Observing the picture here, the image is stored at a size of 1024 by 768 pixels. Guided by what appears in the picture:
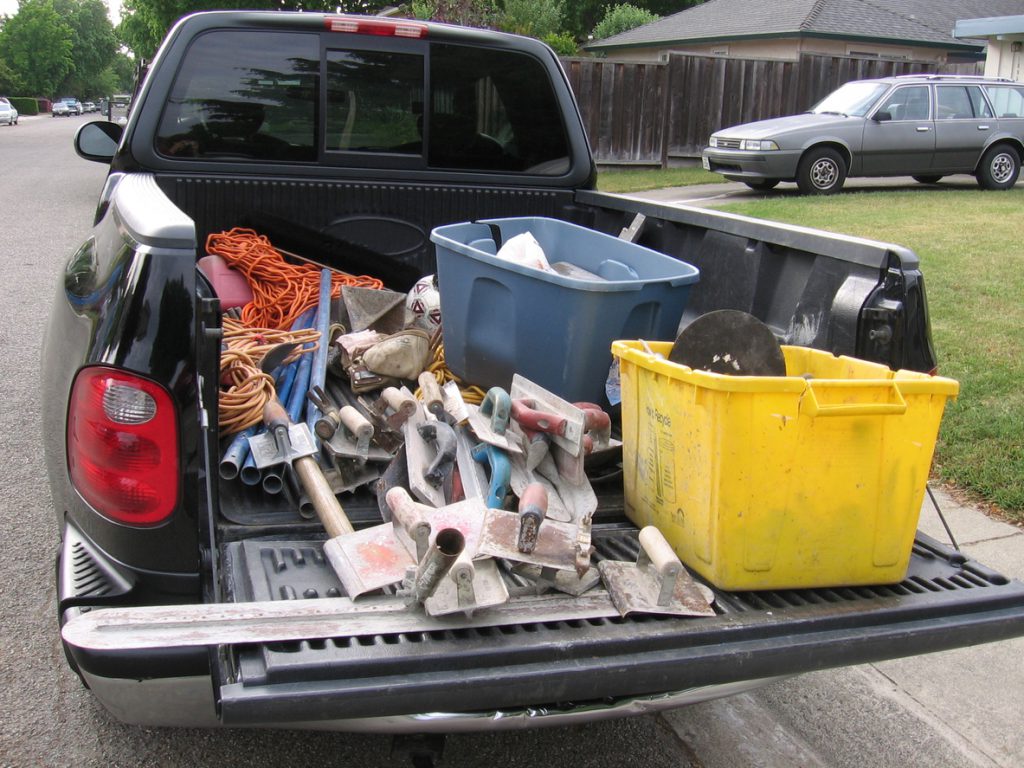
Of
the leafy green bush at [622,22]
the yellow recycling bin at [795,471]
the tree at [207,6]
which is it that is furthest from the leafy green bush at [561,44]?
the yellow recycling bin at [795,471]

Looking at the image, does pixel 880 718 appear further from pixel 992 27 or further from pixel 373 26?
pixel 992 27

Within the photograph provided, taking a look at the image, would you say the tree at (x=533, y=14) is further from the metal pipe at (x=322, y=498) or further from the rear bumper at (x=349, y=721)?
the rear bumper at (x=349, y=721)

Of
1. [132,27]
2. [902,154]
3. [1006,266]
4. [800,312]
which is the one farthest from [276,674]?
[132,27]

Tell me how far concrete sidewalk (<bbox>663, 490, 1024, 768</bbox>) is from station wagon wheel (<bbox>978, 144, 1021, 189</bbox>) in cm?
1406

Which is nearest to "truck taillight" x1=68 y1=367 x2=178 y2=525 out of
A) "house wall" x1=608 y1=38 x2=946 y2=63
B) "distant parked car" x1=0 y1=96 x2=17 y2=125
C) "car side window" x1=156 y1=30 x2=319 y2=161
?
"car side window" x1=156 y1=30 x2=319 y2=161

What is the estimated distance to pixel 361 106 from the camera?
13.4 ft

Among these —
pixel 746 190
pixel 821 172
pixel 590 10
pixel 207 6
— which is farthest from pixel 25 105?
pixel 821 172

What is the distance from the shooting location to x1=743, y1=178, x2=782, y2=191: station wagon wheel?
49.3 feet

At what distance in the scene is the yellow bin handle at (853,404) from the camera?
2047mm

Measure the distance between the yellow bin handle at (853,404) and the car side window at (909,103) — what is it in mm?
14396

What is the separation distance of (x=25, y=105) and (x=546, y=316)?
281 ft

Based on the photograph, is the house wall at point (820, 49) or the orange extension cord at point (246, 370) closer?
the orange extension cord at point (246, 370)

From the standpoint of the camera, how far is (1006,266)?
29.5 ft

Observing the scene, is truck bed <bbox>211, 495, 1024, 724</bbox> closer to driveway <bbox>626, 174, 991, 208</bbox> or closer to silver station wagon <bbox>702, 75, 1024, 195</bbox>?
driveway <bbox>626, 174, 991, 208</bbox>
